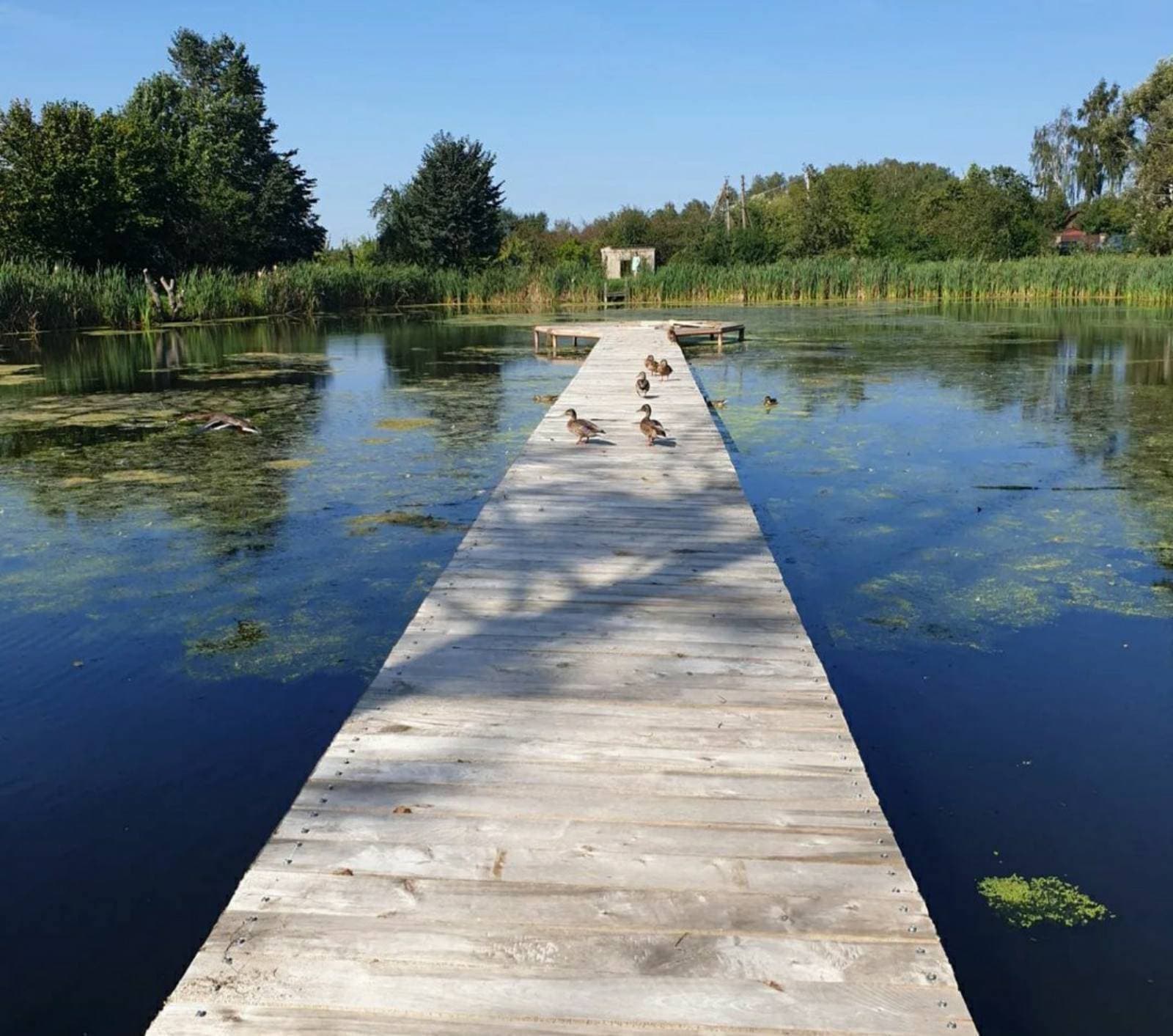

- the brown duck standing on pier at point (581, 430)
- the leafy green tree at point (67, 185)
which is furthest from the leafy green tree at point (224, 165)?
the brown duck standing on pier at point (581, 430)

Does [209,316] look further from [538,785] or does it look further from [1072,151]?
[1072,151]

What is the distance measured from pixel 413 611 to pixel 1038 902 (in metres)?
2.71

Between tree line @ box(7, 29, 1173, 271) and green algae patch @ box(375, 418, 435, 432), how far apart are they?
19.0 meters

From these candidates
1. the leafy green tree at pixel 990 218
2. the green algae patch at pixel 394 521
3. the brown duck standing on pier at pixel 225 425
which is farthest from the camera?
the leafy green tree at pixel 990 218

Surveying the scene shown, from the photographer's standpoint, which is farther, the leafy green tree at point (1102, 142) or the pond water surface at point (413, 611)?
the leafy green tree at point (1102, 142)

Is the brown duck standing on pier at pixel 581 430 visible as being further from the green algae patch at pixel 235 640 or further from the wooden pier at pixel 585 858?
the wooden pier at pixel 585 858

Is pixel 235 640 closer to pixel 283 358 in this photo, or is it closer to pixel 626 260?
→ pixel 283 358

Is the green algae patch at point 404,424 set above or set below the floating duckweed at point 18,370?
below

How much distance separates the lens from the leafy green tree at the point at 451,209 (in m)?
37.5

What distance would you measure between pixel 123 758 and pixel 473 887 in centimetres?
179

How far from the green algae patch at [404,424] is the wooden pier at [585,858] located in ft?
18.0

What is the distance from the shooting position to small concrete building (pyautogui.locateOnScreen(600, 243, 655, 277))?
3844cm

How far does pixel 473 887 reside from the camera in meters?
1.91

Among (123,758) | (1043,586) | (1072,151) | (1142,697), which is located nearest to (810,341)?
(1043,586)
